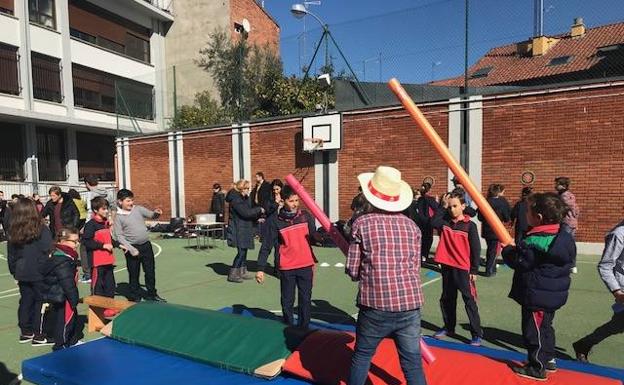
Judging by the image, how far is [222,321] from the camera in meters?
5.26

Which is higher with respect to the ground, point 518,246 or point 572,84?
point 572,84

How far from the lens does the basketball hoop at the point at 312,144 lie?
14891mm

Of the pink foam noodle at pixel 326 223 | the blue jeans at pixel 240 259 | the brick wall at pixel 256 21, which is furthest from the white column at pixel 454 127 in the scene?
the brick wall at pixel 256 21

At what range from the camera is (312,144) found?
1508 centimetres

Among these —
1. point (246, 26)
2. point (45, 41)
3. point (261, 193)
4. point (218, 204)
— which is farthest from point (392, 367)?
point (246, 26)

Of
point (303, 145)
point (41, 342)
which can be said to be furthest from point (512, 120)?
point (41, 342)

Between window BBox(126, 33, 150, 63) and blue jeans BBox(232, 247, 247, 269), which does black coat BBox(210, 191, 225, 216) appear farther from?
window BBox(126, 33, 150, 63)

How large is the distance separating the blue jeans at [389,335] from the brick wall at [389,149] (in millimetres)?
10159

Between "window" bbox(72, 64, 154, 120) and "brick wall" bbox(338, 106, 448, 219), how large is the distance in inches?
536

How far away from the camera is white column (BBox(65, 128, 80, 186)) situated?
85.6 ft

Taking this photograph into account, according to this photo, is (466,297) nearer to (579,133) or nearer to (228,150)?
(579,133)

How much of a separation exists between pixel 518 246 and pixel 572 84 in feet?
29.0

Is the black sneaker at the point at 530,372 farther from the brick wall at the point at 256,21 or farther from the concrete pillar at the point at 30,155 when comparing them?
the brick wall at the point at 256,21

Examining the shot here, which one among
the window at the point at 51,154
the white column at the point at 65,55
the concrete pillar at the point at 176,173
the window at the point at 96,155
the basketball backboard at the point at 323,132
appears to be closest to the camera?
the basketball backboard at the point at 323,132
